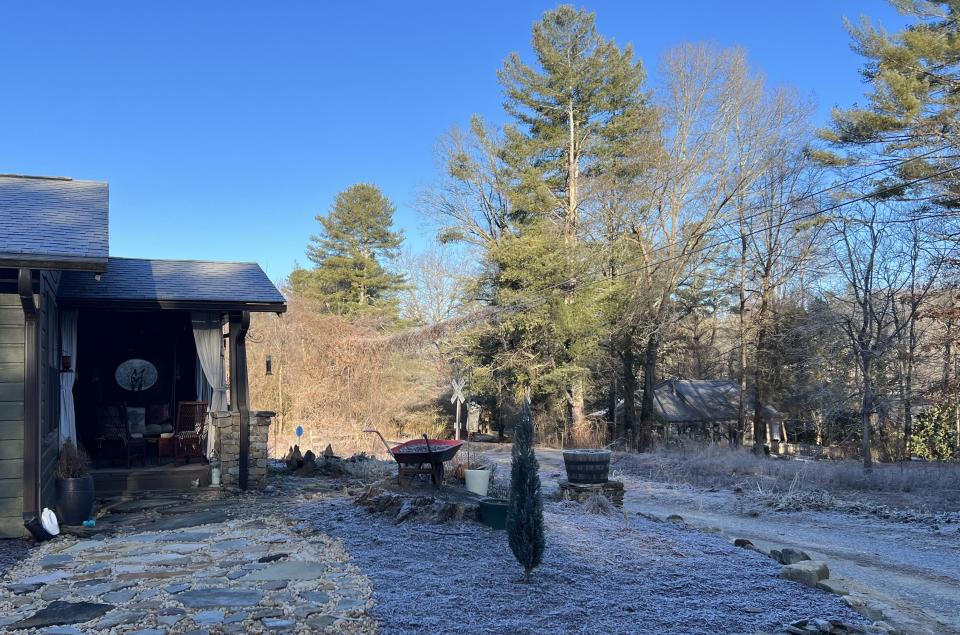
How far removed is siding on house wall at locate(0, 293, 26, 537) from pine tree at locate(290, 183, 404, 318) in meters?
28.4

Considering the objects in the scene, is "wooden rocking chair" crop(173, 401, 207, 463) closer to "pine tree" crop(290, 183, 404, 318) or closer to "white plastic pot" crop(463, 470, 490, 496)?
"white plastic pot" crop(463, 470, 490, 496)

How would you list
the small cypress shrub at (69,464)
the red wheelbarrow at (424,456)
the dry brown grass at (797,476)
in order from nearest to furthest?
the small cypress shrub at (69,464) < the red wheelbarrow at (424,456) < the dry brown grass at (797,476)

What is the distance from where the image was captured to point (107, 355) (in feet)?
37.9

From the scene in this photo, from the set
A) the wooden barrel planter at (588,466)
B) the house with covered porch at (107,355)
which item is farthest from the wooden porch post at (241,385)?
the wooden barrel planter at (588,466)

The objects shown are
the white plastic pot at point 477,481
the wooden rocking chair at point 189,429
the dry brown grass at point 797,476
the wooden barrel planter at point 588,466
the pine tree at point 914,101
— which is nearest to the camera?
the white plastic pot at point 477,481

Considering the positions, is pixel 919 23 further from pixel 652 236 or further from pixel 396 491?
pixel 396 491

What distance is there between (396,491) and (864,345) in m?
14.3

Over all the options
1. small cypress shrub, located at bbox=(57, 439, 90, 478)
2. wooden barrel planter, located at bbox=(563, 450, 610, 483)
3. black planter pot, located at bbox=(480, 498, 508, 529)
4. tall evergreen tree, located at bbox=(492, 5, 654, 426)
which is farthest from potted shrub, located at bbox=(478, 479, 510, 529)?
tall evergreen tree, located at bbox=(492, 5, 654, 426)

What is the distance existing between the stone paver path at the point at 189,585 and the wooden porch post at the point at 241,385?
261 centimetres

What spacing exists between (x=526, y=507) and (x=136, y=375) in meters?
9.07

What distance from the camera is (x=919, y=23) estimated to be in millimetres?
14820

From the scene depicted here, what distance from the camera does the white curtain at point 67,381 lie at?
28.8 ft

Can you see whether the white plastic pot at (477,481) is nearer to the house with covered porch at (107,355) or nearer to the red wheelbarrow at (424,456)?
the red wheelbarrow at (424,456)

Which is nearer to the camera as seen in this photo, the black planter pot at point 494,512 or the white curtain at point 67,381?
the black planter pot at point 494,512
